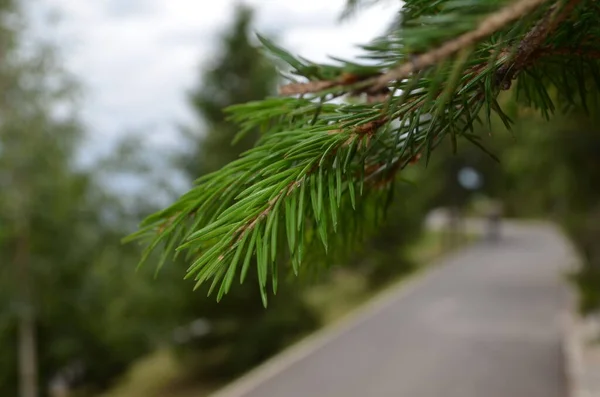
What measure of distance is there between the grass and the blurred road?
2279 mm

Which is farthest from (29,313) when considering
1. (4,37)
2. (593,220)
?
(593,220)

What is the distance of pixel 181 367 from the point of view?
11.0m

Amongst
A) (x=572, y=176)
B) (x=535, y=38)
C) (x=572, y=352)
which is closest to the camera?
(x=535, y=38)

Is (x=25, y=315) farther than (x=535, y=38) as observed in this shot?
Yes

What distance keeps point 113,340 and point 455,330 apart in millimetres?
6006

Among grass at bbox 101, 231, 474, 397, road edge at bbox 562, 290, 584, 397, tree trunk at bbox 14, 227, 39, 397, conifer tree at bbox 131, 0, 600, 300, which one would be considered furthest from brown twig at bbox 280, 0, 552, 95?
grass at bbox 101, 231, 474, 397

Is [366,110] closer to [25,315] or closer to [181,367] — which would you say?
[25,315]

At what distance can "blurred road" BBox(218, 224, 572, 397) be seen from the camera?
695cm

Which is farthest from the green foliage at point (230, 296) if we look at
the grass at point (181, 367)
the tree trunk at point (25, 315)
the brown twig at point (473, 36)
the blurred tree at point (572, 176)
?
the brown twig at point (473, 36)

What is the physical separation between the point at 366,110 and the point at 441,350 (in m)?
8.41

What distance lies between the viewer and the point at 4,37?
8000mm

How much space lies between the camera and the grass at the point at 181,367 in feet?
33.4

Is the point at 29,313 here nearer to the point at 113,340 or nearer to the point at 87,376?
the point at 113,340

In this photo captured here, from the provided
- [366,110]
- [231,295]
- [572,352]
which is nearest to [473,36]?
[366,110]
